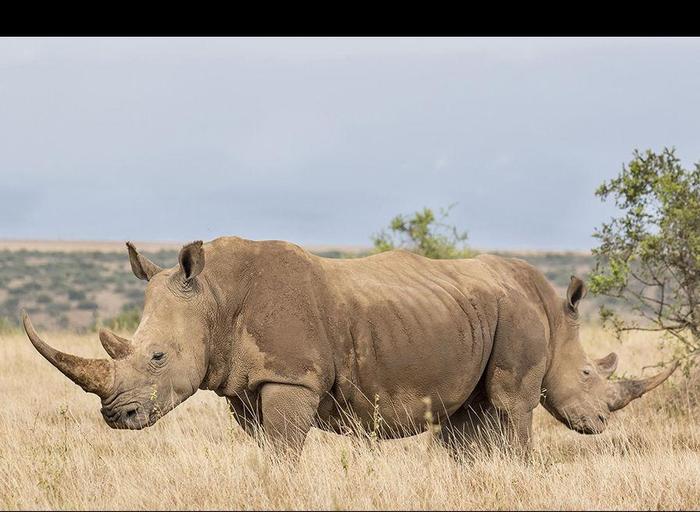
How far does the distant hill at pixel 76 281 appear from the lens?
4612 centimetres

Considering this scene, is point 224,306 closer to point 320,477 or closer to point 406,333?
point 406,333

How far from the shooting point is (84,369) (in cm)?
689

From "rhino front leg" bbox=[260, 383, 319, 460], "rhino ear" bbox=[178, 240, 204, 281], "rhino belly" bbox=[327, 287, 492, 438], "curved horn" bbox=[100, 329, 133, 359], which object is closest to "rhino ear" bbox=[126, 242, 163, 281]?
"rhino ear" bbox=[178, 240, 204, 281]

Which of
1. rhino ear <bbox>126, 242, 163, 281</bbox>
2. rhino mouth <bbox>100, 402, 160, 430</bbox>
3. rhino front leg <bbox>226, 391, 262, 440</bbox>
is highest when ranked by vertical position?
rhino ear <bbox>126, 242, 163, 281</bbox>

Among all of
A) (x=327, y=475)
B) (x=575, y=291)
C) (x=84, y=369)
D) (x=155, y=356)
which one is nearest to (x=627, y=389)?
(x=575, y=291)

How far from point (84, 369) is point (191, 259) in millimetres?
1019

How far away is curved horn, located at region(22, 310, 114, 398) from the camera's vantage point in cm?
685

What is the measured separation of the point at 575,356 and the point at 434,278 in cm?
164

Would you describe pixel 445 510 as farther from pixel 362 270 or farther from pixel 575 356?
pixel 575 356

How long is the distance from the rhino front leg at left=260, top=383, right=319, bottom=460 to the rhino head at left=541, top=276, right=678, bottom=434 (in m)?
2.72

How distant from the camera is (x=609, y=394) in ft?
31.2

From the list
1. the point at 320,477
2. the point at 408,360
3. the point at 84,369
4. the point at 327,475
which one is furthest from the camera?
the point at 408,360

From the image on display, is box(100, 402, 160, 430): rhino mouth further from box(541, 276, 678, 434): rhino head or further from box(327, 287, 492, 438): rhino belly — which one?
box(541, 276, 678, 434): rhino head
